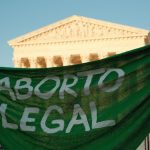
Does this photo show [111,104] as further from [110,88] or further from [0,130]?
[0,130]

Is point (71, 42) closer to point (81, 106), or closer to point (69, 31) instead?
point (69, 31)

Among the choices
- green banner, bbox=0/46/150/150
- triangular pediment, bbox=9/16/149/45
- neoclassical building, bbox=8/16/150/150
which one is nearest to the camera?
green banner, bbox=0/46/150/150

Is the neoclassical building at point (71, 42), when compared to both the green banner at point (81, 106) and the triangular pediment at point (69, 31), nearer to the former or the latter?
the triangular pediment at point (69, 31)

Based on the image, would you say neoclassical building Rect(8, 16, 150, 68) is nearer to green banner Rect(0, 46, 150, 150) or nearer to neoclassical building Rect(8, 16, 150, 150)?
neoclassical building Rect(8, 16, 150, 150)

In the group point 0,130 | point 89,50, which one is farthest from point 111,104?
point 89,50

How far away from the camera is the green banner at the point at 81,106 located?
3232mm

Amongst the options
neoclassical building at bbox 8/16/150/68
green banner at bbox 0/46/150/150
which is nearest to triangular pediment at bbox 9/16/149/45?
neoclassical building at bbox 8/16/150/68

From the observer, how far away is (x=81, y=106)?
11.1 ft

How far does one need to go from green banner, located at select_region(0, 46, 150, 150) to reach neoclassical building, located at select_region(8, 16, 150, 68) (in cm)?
4524

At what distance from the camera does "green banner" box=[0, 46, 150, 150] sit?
323cm

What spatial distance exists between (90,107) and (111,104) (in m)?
0.16

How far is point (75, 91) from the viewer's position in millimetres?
3432

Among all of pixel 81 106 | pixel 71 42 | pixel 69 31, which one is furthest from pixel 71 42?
pixel 81 106

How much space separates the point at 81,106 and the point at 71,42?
47.8 metres
